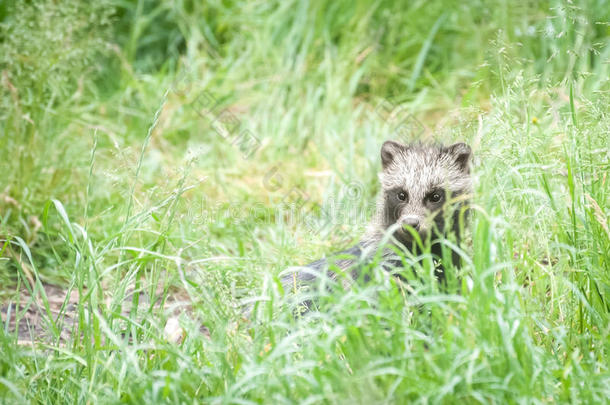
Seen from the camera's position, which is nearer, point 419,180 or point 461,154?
point 419,180

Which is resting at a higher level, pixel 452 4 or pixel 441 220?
pixel 452 4

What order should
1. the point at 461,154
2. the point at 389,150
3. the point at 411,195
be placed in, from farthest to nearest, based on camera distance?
the point at 389,150
the point at 461,154
the point at 411,195

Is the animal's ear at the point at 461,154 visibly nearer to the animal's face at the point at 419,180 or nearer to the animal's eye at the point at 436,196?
the animal's face at the point at 419,180

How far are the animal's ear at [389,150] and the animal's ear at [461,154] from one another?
0.31 m

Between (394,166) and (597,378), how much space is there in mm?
1924

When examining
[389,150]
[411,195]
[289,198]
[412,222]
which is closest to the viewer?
[412,222]

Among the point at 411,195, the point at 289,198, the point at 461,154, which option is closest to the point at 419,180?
the point at 411,195

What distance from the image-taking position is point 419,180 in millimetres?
4008

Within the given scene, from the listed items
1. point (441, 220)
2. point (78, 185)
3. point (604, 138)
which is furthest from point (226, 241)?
point (604, 138)

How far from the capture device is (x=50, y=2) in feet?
16.7

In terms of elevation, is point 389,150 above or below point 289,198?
above

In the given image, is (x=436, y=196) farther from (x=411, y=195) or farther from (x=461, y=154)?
(x=461, y=154)

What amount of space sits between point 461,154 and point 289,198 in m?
2.02

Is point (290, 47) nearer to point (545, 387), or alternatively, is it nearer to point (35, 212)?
point (35, 212)
